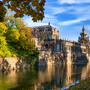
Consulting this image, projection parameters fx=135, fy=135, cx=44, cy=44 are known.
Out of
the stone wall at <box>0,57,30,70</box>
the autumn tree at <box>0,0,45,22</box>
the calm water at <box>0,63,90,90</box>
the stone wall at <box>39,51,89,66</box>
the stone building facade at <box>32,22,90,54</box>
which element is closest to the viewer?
the autumn tree at <box>0,0,45,22</box>

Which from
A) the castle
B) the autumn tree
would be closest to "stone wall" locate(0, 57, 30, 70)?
the castle

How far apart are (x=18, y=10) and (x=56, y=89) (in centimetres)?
1288

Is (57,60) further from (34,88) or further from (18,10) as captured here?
(18,10)

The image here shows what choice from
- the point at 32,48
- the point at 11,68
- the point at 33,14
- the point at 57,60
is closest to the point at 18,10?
the point at 33,14

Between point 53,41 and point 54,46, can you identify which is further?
point 53,41

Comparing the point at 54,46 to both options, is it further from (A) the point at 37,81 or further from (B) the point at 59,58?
(A) the point at 37,81

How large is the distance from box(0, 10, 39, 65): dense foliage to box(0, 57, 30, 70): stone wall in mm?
1218

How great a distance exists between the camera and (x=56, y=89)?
1927cm

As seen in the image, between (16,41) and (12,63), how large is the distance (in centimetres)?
667

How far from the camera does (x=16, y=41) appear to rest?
40656 mm

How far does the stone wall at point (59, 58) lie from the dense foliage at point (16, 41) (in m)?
5.03

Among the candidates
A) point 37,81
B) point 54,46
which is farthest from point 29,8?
point 54,46

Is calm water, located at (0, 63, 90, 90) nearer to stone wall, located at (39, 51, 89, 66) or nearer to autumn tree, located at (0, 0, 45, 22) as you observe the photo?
autumn tree, located at (0, 0, 45, 22)

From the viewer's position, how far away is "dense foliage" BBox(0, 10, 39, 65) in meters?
38.2
